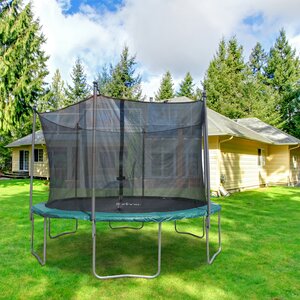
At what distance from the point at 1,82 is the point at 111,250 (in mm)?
11234

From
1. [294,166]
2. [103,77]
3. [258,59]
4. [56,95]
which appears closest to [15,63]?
[103,77]

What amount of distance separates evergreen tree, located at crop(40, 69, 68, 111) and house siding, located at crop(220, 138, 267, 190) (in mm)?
17499

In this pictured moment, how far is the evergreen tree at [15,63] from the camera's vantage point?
12.7m

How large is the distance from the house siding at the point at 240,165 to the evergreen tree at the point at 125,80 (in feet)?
40.6

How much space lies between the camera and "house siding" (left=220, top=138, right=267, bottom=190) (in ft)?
36.6

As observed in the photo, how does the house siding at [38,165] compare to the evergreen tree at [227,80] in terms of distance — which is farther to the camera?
the evergreen tree at [227,80]

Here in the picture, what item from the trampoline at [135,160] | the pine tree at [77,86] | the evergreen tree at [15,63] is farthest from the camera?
the pine tree at [77,86]

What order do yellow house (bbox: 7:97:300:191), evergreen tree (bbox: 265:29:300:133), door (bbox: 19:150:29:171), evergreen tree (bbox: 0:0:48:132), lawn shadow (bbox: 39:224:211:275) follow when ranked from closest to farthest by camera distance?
lawn shadow (bbox: 39:224:211:275), yellow house (bbox: 7:97:300:191), evergreen tree (bbox: 0:0:48:132), door (bbox: 19:150:29:171), evergreen tree (bbox: 265:29:300:133)

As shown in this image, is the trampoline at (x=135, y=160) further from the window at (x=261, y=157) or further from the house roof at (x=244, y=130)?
the window at (x=261, y=157)

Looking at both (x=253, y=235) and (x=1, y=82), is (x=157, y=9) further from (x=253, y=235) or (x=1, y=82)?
(x=253, y=235)

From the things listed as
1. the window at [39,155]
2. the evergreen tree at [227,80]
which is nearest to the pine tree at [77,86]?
the window at [39,155]

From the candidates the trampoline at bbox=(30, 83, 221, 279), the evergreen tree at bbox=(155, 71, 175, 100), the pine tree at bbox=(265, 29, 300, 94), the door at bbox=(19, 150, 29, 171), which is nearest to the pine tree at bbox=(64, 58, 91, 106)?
the evergreen tree at bbox=(155, 71, 175, 100)

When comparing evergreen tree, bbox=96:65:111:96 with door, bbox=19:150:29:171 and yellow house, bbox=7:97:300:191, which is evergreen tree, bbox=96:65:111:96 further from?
yellow house, bbox=7:97:300:191

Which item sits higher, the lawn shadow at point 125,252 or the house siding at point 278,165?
the house siding at point 278,165
